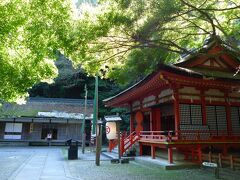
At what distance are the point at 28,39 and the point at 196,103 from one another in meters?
9.12

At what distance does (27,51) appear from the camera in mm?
9875

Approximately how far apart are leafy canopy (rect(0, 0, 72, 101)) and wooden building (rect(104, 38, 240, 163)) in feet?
15.3

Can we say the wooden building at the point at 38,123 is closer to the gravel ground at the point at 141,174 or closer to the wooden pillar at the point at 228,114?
the gravel ground at the point at 141,174

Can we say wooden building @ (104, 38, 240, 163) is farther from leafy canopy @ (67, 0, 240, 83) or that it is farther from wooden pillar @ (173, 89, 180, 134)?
leafy canopy @ (67, 0, 240, 83)

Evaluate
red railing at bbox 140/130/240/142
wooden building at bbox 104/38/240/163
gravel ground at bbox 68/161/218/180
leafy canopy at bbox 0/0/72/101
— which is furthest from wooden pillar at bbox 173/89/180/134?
leafy canopy at bbox 0/0/72/101

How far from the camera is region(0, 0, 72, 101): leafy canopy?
29.1 feet

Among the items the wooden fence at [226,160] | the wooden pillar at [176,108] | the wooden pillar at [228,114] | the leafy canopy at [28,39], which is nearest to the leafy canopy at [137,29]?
the leafy canopy at [28,39]

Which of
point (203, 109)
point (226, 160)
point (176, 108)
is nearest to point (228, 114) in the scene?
point (203, 109)

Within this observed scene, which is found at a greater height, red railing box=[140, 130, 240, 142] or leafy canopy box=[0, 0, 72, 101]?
leafy canopy box=[0, 0, 72, 101]

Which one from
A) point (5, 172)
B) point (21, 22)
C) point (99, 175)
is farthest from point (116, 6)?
point (5, 172)

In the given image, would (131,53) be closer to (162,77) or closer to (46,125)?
(162,77)

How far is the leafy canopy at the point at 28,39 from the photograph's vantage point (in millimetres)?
8867

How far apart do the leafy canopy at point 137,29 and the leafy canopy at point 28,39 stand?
709 mm

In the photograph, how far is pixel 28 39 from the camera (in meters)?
9.31
